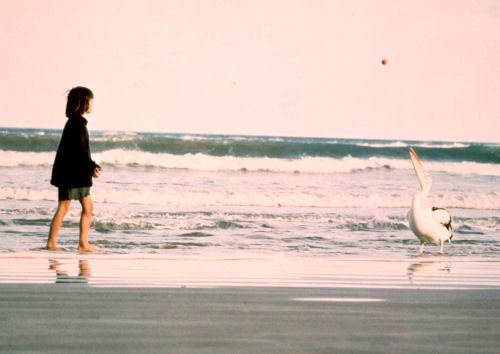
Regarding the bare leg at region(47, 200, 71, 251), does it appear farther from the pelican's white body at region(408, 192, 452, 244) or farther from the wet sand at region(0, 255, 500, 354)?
the pelican's white body at region(408, 192, 452, 244)

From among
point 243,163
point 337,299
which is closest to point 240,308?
point 337,299

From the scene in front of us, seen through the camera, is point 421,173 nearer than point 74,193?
No

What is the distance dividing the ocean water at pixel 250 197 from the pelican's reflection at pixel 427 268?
57 centimetres

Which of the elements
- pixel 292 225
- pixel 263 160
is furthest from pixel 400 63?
pixel 292 225

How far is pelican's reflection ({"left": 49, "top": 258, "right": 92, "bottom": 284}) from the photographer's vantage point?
570cm

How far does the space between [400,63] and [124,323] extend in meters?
23.4

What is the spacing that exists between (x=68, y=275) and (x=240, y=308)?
5.47 feet

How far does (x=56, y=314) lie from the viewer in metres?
4.37

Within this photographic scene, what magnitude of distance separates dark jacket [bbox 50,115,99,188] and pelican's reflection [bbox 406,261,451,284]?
112 inches

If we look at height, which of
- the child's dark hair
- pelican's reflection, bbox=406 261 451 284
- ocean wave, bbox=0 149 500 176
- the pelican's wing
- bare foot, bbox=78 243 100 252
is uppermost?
the child's dark hair

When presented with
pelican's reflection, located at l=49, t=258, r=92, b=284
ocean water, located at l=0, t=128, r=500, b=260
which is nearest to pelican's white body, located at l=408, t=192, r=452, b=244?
ocean water, located at l=0, t=128, r=500, b=260

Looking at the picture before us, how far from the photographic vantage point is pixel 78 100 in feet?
28.3

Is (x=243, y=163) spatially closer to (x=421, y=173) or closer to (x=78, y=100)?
(x=421, y=173)

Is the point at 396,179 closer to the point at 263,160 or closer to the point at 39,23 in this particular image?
the point at 263,160
